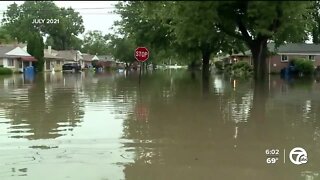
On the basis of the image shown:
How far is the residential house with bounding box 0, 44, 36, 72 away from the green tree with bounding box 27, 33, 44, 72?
1682 mm

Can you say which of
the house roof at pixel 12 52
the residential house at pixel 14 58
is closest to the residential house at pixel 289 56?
the residential house at pixel 14 58

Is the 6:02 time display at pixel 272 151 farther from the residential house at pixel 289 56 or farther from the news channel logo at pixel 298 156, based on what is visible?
the residential house at pixel 289 56

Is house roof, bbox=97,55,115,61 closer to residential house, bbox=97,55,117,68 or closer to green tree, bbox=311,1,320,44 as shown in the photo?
residential house, bbox=97,55,117,68

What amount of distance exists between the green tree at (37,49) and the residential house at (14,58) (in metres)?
1.68

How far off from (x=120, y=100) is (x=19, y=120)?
6.46m

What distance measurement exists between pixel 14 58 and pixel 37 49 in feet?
18.7

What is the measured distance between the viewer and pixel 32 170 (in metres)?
7.54

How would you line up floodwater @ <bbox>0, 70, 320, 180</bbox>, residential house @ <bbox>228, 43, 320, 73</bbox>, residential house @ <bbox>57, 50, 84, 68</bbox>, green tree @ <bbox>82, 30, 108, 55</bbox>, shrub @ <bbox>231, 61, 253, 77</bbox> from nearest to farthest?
1. floodwater @ <bbox>0, 70, 320, 180</bbox>
2. shrub @ <bbox>231, 61, 253, 77</bbox>
3. residential house @ <bbox>228, 43, 320, 73</bbox>
4. residential house @ <bbox>57, 50, 84, 68</bbox>
5. green tree @ <bbox>82, 30, 108, 55</bbox>

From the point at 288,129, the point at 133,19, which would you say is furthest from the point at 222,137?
the point at 133,19

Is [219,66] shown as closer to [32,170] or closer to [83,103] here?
[83,103]

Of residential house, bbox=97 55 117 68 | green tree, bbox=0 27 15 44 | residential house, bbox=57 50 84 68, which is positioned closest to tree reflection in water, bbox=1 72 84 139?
green tree, bbox=0 27 15 44

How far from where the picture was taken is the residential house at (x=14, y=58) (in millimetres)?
66044

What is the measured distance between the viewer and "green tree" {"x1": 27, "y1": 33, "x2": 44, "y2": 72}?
236 feet

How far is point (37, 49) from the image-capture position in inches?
2837
